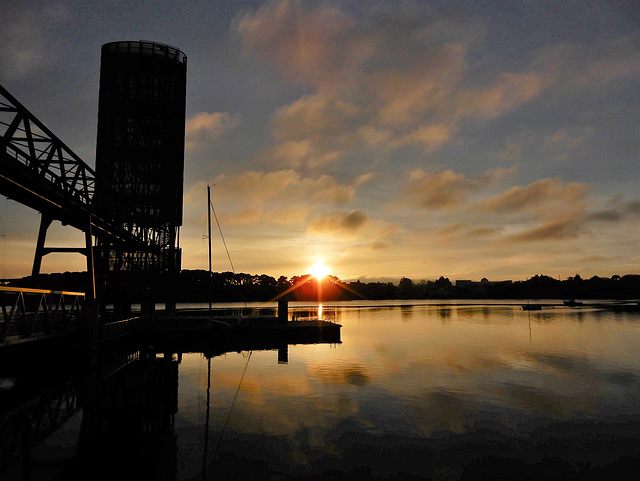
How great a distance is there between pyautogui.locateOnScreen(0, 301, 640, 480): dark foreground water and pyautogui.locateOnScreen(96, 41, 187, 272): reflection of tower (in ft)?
149

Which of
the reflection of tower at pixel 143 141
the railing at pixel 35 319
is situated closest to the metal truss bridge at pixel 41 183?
the railing at pixel 35 319

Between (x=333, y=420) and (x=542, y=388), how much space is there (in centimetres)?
1700

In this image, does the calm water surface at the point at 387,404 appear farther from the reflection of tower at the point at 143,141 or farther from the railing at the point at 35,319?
the reflection of tower at the point at 143,141

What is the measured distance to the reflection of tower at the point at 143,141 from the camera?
79.4 m

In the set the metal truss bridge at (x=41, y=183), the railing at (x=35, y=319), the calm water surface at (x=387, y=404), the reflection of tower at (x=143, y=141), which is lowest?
the calm water surface at (x=387, y=404)

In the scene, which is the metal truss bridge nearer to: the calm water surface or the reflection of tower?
the calm water surface

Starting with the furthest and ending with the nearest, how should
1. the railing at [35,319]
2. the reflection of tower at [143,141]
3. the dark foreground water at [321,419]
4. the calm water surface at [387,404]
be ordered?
the reflection of tower at [143,141], the railing at [35,319], the calm water surface at [387,404], the dark foreground water at [321,419]

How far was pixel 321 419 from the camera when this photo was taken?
67.0ft

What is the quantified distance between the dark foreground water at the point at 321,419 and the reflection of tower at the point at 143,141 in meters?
45.4

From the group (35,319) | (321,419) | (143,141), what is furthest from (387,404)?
(143,141)

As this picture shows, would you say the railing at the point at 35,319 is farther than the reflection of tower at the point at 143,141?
No

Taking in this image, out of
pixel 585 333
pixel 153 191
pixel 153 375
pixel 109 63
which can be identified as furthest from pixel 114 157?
pixel 585 333

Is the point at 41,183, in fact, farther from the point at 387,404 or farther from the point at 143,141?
the point at 143,141

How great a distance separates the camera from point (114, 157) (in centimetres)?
7938
